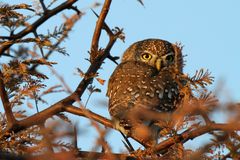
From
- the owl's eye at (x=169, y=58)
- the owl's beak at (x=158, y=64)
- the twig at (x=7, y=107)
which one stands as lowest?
the twig at (x=7, y=107)

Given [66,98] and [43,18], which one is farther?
[43,18]

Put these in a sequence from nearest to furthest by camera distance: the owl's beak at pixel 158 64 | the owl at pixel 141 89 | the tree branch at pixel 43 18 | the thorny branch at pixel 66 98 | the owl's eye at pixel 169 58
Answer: the thorny branch at pixel 66 98 → the tree branch at pixel 43 18 → the owl at pixel 141 89 → the owl's beak at pixel 158 64 → the owl's eye at pixel 169 58

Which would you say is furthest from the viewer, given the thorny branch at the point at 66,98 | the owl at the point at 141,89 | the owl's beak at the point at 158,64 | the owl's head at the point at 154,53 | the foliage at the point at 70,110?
the owl's head at the point at 154,53

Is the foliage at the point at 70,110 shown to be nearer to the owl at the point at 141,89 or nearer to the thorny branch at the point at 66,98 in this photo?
the thorny branch at the point at 66,98

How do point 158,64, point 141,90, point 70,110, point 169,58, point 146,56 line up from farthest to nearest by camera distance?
point 146,56 < point 169,58 < point 158,64 < point 141,90 < point 70,110

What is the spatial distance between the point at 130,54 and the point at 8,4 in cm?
444

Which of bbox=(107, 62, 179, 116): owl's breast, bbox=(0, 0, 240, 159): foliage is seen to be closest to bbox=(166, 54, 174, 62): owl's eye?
bbox=(107, 62, 179, 116): owl's breast

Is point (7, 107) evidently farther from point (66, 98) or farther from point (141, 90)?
point (141, 90)

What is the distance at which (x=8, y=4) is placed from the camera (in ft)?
10.0

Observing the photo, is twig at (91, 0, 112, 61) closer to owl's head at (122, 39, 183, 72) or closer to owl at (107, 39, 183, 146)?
owl at (107, 39, 183, 146)

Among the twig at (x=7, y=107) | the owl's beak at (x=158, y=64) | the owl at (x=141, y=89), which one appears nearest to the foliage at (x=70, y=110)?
the twig at (x=7, y=107)

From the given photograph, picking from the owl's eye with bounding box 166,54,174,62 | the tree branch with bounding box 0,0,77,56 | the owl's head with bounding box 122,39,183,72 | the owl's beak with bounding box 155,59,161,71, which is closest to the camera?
the tree branch with bounding box 0,0,77,56

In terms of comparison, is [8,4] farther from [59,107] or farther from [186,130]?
[186,130]

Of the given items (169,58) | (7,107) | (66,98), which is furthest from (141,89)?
(7,107)
